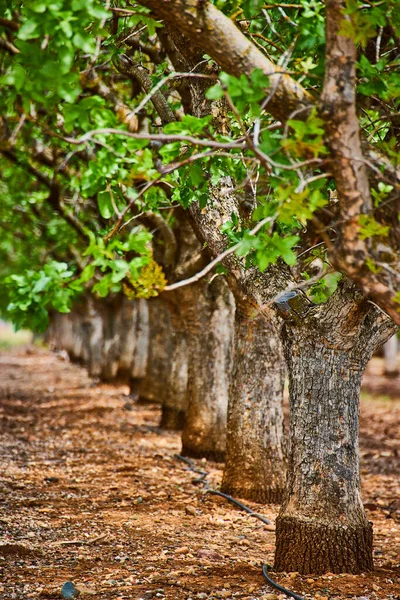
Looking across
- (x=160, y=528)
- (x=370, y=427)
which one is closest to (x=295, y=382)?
(x=160, y=528)

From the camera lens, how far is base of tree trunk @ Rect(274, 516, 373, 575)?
4965mm

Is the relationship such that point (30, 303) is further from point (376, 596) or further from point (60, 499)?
point (60, 499)

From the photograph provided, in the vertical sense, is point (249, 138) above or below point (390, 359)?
above

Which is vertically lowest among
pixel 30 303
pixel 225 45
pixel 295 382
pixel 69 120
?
pixel 295 382

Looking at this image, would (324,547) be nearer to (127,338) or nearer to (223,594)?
(223,594)

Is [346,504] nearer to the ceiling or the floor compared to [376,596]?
nearer to the ceiling

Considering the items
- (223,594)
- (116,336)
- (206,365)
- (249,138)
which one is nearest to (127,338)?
(116,336)

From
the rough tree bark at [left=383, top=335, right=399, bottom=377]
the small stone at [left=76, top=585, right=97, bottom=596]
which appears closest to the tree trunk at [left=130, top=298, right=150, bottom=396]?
the rough tree bark at [left=383, top=335, right=399, bottom=377]

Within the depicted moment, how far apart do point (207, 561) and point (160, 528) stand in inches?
39.4

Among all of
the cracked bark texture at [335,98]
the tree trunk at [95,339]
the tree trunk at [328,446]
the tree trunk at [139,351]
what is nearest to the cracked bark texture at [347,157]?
the cracked bark texture at [335,98]

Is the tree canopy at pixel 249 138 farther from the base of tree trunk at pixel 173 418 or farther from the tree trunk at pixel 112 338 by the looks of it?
the tree trunk at pixel 112 338

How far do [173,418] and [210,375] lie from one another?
9.21 ft

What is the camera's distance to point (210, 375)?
9.88m

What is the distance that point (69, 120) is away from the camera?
11.5ft
